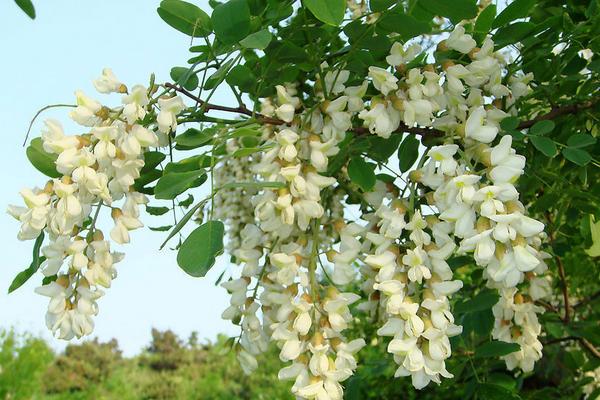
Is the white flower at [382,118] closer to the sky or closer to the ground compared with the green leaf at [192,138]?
closer to the ground

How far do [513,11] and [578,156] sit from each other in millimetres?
262

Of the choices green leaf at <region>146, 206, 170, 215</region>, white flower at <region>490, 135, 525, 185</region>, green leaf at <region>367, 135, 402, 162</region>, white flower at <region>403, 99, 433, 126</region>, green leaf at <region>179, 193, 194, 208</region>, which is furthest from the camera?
green leaf at <region>179, 193, 194, 208</region>

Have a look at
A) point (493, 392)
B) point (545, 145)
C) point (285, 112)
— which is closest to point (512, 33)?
point (545, 145)

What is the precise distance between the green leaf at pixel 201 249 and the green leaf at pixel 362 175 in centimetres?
29

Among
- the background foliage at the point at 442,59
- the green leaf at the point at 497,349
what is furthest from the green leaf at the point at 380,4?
the green leaf at the point at 497,349

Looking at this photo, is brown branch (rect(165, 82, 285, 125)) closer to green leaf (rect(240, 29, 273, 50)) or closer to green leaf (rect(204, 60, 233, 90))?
green leaf (rect(204, 60, 233, 90))

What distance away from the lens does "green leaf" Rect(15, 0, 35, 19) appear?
3.45 ft

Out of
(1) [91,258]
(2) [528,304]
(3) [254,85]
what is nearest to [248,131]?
(3) [254,85]

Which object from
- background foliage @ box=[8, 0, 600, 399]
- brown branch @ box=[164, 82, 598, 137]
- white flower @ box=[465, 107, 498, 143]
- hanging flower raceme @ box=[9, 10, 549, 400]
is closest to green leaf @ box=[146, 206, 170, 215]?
background foliage @ box=[8, 0, 600, 399]

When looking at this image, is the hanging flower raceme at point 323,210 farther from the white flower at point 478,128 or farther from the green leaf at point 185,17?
the green leaf at point 185,17

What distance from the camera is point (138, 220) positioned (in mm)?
1141

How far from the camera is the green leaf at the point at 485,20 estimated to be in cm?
117

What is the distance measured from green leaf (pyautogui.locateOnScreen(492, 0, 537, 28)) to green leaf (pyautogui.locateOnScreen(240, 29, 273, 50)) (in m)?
0.42

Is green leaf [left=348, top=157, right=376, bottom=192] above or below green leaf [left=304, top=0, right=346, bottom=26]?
below
